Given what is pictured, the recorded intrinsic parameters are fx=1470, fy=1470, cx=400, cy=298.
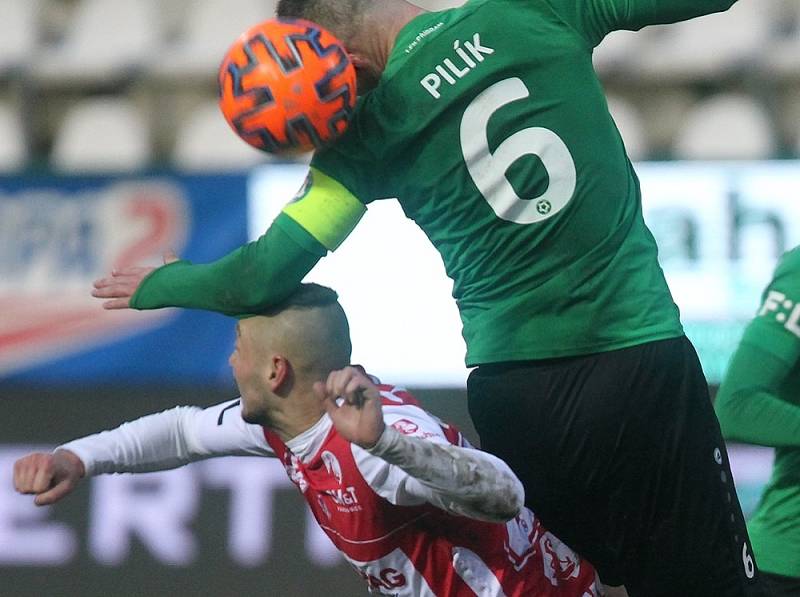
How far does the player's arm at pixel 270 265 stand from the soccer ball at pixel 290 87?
0.42ft

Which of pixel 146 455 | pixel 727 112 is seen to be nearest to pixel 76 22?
pixel 727 112

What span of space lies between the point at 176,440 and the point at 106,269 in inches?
124

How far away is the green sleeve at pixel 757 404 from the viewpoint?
3.63 metres

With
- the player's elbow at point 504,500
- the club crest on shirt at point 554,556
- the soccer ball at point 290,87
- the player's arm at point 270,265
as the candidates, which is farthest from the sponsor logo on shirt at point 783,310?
the soccer ball at point 290,87

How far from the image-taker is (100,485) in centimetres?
651

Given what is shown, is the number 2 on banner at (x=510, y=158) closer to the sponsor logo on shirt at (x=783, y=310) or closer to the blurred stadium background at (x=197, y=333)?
the sponsor logo on shirt at (x=783, y=310)

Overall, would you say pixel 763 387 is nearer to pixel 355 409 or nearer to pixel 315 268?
pixel 355 409

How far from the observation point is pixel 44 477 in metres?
3.24

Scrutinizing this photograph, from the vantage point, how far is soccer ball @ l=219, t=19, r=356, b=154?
10.0 ft

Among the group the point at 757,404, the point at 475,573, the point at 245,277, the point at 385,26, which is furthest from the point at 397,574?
the point at 385,26

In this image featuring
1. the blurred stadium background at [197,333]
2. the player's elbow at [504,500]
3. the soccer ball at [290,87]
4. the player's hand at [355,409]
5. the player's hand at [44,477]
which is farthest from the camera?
the blurred stadium background at [197,333]

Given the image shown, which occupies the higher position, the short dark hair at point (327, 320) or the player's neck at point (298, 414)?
the short dark hair at point (327, 320)

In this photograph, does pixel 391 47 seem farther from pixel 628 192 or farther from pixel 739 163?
pixel 739 163

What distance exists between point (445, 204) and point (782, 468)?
1.33 meters
